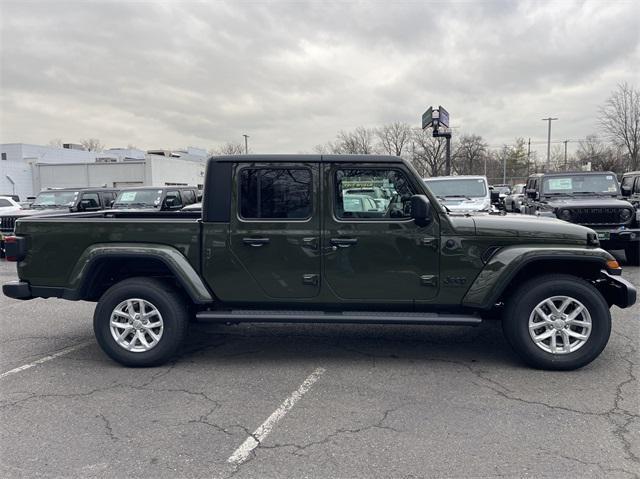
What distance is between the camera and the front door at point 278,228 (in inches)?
175

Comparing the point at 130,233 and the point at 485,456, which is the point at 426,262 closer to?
the point at 485,456

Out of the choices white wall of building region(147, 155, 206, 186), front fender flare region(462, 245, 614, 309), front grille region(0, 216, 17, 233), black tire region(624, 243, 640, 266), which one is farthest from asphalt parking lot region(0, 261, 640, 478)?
white wall of building region(147, 155, 206, 186)

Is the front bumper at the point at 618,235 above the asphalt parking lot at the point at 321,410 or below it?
above

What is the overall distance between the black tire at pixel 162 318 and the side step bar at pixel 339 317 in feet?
0.77

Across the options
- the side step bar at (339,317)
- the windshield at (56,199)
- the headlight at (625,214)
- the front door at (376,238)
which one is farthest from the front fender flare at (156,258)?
the windshield at (56,199)

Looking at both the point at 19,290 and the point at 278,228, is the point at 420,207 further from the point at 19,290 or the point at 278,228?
the point at 19,290

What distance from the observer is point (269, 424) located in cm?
345

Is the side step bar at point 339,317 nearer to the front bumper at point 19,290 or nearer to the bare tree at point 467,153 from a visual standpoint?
the front bumper at point 19,290

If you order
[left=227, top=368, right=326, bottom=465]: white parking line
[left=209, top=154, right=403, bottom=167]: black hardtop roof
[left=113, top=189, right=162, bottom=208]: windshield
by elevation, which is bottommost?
[left=227, top=368, right=326, bottom=465]: white parking line

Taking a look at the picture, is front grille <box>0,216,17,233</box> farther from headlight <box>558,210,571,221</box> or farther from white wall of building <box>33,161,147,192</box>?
white wall of building <box>33,161,147,192</box>

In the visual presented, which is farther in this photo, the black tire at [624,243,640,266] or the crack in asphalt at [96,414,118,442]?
the black tire at [624,243,640,266]

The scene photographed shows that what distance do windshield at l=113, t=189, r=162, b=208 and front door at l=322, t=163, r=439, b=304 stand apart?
1060cm

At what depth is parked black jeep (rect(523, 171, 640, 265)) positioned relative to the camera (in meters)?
9.25

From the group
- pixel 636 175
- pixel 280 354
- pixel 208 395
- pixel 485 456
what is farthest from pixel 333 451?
pixel 636 175
